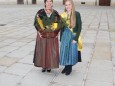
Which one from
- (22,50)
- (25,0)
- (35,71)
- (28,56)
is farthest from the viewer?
(25,0)

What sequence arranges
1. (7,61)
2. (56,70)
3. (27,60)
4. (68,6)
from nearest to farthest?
(68,6) < (56,70) < (7,61) < (27,60)

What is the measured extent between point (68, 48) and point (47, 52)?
0.42 metres

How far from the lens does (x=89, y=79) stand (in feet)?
17.1

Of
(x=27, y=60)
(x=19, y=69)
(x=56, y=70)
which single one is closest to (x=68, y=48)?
(x=56, y=70)

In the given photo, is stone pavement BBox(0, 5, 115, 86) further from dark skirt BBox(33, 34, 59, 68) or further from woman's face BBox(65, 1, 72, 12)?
woman's face BBox(65, 1, 72, 12)

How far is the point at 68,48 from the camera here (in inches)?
207

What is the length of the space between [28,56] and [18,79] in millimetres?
1872

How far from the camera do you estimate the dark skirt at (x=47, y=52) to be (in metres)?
5.27

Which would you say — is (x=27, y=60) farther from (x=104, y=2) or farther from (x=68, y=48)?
(x=104, y=2)

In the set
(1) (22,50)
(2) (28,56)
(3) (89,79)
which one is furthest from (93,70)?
(1) (22,50)

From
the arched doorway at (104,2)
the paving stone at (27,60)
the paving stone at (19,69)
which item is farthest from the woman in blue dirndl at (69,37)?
the arched doorway at (104,2)

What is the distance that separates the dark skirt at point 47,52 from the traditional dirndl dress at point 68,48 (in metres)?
0.14

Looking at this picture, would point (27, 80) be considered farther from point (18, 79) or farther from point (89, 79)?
point (89, 79)

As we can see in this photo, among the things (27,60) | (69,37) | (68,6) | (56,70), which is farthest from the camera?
(27,60)
